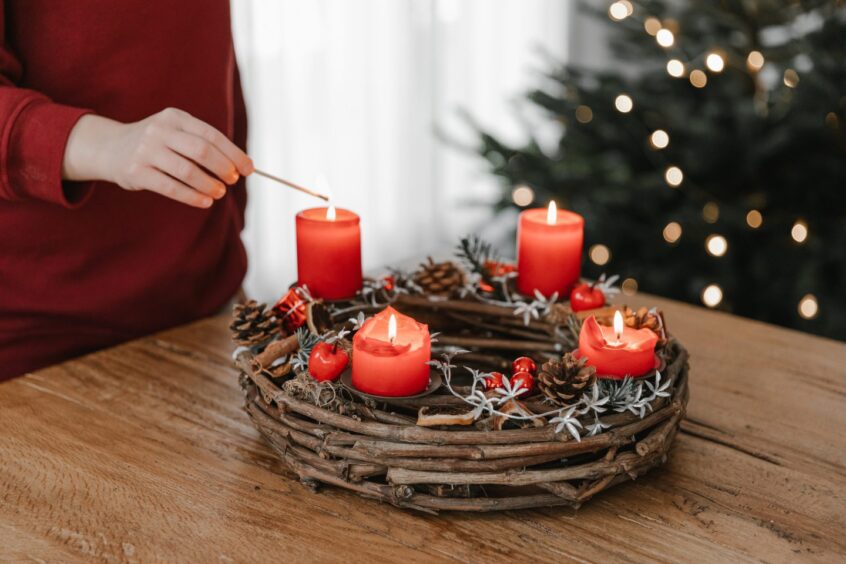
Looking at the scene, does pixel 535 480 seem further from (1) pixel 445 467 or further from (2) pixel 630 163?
(2) pixel 630 163

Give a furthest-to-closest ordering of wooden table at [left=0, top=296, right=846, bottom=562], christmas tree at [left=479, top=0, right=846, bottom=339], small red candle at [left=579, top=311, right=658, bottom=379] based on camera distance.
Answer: christmas tree at [left=479, top=0, right=846, bottom=339], small red candle at [left=579, top=311, right=658, bottom=379], wooden table at [left=0, top=296, right=846, bottom=562]

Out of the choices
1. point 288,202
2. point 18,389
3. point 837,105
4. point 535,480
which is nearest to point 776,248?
point 837,105

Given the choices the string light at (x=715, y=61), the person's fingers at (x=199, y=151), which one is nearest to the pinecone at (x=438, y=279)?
the person's fingers at (x=199, y=151)

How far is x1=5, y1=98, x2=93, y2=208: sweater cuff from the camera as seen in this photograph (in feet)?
2.76

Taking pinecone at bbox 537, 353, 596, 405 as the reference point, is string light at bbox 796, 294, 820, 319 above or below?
below

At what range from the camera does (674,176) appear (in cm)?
212

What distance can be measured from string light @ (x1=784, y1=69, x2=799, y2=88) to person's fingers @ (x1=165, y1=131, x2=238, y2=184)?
1632mm

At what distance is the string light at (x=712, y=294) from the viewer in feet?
6.89

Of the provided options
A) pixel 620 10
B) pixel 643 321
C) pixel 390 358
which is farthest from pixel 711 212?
pixel 390 358

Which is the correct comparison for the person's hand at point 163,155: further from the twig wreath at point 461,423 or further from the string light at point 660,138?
the string light at point 660,138

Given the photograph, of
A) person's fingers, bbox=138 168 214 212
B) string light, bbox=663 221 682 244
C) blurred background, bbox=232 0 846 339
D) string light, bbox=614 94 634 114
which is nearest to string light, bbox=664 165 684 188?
blurred background, bbox=232 0 846 339

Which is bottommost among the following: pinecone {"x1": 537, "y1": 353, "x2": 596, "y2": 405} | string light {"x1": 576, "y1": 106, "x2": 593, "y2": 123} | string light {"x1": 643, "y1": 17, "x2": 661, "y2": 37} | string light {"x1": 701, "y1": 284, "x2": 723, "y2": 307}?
string light {"x1": 701, "y1": 284, "x2": 723, "y2": 307}

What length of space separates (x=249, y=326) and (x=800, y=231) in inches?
63.3

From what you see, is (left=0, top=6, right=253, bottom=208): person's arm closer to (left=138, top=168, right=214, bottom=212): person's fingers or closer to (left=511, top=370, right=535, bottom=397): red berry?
(left=138, top=168, right=214, bottom=212): person's fingers
